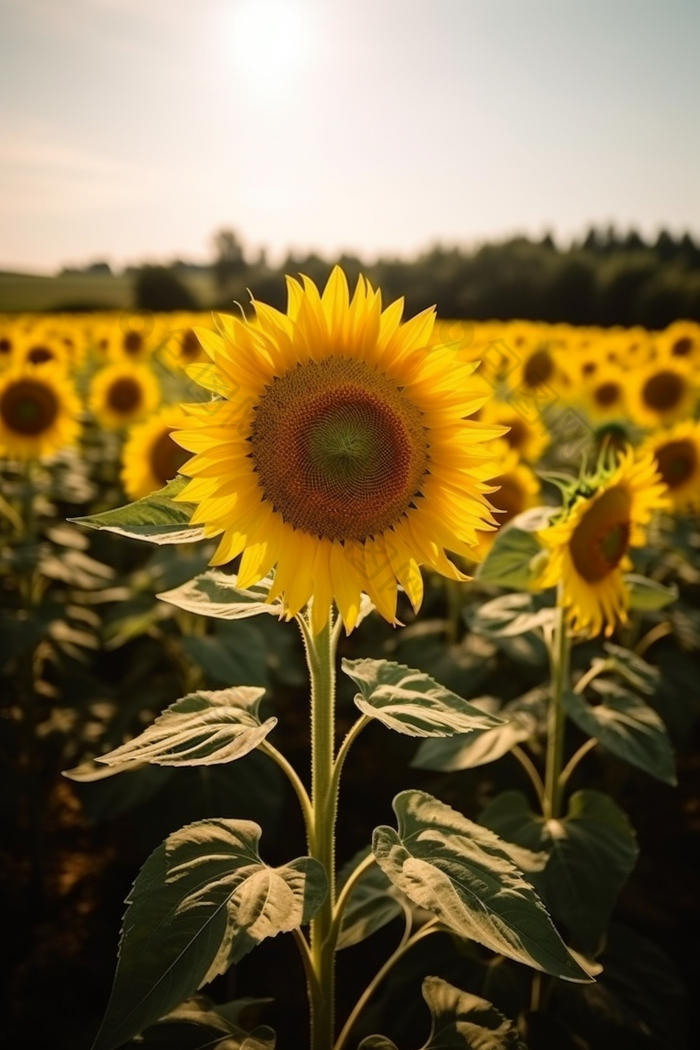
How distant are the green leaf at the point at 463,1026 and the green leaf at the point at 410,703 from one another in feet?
2.12

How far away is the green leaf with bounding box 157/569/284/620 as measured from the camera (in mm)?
1585

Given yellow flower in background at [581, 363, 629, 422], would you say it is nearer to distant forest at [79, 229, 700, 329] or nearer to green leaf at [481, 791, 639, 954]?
green leaf at [481, 791, 639, 954]

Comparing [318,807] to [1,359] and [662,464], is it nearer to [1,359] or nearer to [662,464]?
[662,464]

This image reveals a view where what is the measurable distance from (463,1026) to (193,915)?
70cm

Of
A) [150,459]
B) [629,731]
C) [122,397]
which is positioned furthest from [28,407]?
[629,731]

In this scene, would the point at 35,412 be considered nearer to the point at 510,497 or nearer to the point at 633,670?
the point at 510,497

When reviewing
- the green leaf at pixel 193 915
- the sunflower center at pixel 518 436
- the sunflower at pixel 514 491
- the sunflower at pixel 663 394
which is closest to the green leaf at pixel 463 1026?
the green leaf at pixel 193 915

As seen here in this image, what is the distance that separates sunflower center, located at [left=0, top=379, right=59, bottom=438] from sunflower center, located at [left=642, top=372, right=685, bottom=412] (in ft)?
16.4

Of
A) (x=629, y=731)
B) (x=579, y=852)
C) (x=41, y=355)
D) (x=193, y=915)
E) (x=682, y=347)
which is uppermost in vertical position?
(x=682, y=347)

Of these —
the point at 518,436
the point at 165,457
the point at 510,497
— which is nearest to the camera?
the point at 510,497

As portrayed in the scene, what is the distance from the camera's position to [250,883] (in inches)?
53.6

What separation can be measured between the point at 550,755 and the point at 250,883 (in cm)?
138

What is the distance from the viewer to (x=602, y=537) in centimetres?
240

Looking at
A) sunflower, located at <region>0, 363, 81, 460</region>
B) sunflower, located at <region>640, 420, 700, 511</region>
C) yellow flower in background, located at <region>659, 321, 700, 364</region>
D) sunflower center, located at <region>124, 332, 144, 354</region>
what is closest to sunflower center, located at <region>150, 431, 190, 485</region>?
sunflower, located at <region>0, 363, 81, 460</region>
